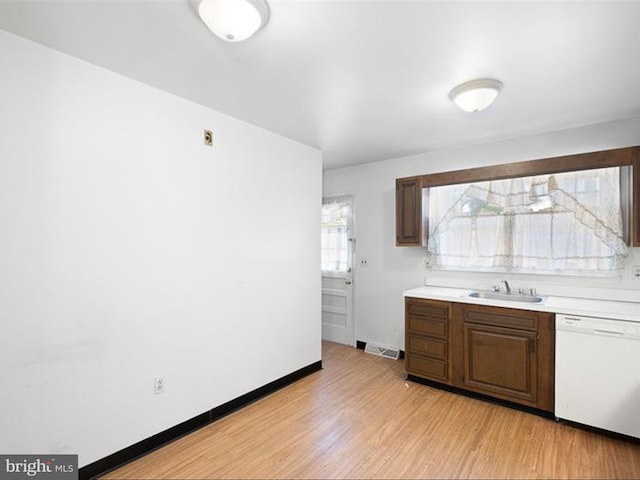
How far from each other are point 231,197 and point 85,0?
4.99 feet

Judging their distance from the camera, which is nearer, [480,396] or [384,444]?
[384,444]

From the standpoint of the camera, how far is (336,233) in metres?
4.63

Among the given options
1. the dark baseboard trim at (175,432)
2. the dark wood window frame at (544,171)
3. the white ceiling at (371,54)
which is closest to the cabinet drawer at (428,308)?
the dark wood window frame at (544,171)

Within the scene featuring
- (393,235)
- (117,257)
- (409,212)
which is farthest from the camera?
(393,235)

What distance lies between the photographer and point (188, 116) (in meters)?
2.44

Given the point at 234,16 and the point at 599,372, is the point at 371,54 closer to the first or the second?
the point at 234,16

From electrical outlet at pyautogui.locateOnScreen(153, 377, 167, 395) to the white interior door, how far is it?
8.78ft

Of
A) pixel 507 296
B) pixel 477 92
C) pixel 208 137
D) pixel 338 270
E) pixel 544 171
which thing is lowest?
pixel 507 296

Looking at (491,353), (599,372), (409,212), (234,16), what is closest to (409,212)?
(409,212)

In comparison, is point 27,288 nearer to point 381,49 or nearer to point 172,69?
point 172,69

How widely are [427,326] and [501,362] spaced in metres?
0.69

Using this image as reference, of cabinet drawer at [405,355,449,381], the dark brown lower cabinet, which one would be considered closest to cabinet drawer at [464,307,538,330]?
the dark brown lower cabinet

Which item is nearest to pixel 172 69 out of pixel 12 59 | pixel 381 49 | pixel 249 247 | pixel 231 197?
pixel 12 59

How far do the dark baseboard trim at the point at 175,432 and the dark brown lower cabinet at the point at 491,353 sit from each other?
138cm
